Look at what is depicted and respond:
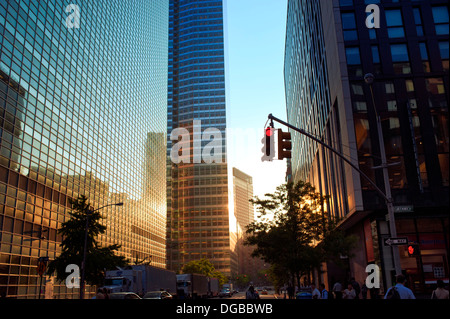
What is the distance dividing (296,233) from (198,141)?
408ft

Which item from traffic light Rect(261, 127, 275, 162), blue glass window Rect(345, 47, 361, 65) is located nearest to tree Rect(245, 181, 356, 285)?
blue glass window Rect(345, 47, 361, 65)

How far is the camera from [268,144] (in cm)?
1341

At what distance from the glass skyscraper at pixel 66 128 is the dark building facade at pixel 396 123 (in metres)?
28.2

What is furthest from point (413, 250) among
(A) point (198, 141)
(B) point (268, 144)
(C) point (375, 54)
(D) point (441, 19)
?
(A) point (198, 141)

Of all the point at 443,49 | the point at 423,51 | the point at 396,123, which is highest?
the point at 423,51

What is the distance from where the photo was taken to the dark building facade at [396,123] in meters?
30.5

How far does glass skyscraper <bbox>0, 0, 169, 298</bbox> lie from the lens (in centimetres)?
4047

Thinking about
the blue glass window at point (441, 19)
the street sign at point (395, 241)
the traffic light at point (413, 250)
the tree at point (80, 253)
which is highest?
the blue glass window at point (441, 19)

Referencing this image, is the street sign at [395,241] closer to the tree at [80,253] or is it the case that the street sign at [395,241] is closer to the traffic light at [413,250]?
the traffic light at [413,250]

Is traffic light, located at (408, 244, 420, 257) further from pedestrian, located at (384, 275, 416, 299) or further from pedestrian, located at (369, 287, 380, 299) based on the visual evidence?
pedestrian, located at (369, 287, 380, 299)

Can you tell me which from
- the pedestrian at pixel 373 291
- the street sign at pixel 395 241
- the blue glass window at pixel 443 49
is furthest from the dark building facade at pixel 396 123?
the street sign at pixel 395 241

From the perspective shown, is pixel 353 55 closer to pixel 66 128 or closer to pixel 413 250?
pixel 413 250

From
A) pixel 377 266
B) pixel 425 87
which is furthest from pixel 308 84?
pixel 377 266

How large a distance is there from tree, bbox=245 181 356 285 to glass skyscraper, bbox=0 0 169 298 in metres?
19.3
